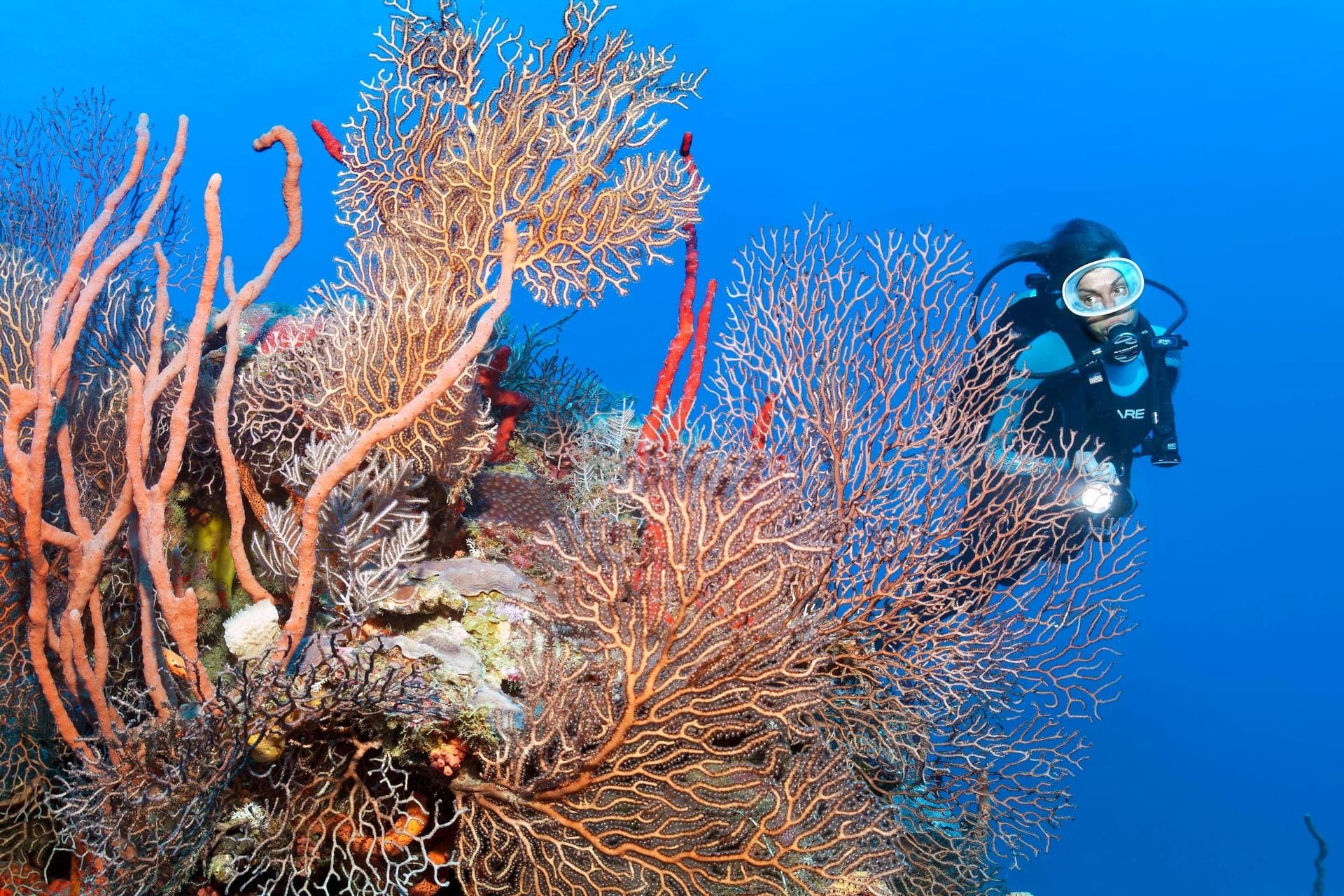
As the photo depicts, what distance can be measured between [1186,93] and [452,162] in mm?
108301

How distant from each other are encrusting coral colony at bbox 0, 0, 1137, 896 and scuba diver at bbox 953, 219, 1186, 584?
0.73 metres

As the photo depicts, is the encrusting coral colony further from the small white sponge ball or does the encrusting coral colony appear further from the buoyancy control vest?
the buoyancy control vest

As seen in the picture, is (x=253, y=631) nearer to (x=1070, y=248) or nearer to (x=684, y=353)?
(x=684, y=353)

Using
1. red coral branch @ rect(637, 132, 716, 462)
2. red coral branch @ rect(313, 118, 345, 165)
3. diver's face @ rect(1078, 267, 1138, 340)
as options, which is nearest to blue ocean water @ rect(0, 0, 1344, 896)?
diver's face @ rect(1078, 267, 1138, 340)

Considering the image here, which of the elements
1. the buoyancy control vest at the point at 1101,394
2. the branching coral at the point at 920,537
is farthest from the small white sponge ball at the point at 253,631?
the buoyancy control vest at the point at 1101,394

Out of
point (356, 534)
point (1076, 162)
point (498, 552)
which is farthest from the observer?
point (1076, 162)

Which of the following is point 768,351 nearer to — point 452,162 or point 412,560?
point 452,162

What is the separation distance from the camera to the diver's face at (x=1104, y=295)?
17.5 ft

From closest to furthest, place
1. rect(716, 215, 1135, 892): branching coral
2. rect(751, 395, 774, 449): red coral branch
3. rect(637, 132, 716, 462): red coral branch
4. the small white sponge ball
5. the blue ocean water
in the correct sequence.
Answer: the small white sponge ball → rect(716, 215, 1135, 892): branching coral → rect(637, 132, 716, 462): red coral branch → rect(751, 395, 774, 449): red coral branch → the blue ocean water

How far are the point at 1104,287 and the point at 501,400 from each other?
4.94 m

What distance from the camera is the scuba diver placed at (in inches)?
207

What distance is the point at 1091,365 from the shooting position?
5406mm

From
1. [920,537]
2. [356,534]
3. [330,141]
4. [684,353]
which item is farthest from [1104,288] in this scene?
[330,141]

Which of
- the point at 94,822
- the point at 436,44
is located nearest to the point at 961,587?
the point at 94,822
